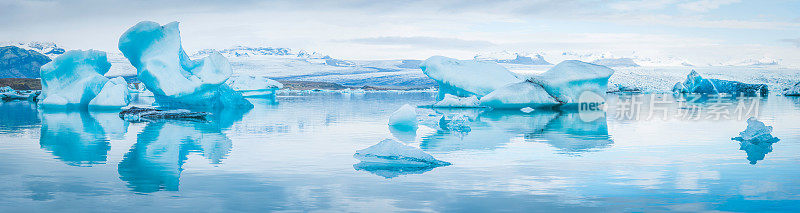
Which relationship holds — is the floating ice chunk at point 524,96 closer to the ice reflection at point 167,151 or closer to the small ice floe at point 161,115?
the small ice floe at point 161,115

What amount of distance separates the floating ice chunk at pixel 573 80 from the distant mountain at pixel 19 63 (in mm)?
114762

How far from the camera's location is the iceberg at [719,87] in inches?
1657

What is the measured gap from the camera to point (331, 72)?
369ft

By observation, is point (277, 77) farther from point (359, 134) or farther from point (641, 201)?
point (641, 201)

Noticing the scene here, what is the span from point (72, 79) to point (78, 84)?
339 millimetres

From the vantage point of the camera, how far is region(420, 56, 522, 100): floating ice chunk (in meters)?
22.7

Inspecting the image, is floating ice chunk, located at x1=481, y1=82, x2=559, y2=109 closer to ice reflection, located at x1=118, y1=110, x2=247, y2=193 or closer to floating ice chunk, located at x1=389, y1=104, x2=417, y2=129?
floating ice chunk, located at x1=389, y1=104, x2=417, y2=129

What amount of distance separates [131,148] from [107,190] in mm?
3766

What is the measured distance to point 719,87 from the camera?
145 ft

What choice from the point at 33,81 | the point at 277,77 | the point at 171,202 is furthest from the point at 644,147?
the point at 277,77

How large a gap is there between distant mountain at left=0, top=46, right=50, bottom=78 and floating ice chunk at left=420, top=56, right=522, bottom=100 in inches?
4334

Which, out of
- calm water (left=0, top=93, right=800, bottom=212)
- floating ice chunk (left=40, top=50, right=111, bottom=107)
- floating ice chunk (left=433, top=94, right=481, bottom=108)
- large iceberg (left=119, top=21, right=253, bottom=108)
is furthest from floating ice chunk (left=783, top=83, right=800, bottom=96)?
floating ice chunk (left=40, top=50, right=111, bottom=107)

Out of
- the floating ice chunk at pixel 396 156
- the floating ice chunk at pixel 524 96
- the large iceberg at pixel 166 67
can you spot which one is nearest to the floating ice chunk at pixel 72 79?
the large iceberg at pixel 166 67

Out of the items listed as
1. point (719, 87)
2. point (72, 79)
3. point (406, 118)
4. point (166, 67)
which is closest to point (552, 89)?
point (406, 118)
